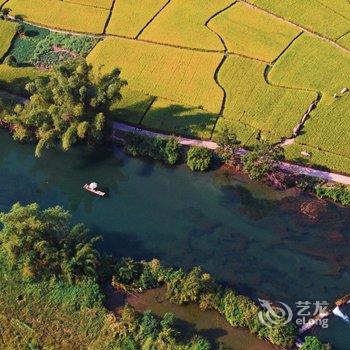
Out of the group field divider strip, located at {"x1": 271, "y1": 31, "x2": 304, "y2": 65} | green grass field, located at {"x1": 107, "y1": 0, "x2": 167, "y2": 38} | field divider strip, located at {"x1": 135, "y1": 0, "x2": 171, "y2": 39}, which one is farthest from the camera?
green grass field, located at {"x1": 107, "y1": 0, "x2": 167, "y2": 38}

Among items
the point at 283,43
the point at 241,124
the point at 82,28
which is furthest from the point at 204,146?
the point at 82,28

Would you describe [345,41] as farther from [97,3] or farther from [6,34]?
[6,34]

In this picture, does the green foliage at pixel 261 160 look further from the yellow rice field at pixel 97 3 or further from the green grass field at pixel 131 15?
the yellow rice field at pixel 97 3

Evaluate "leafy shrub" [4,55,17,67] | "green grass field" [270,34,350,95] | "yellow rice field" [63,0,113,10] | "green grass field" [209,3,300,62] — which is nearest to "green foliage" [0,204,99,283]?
"leafy shrub" [4,55,17,67]

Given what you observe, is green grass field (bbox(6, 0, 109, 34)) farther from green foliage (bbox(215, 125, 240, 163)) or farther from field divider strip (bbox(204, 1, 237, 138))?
green foliage (bbox(215, 125, 240, 163))

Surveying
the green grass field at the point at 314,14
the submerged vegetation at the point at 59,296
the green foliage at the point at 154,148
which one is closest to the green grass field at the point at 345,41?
the green grass field at the point at 314,14

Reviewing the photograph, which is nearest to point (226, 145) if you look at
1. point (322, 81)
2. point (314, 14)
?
point (322, 81)
